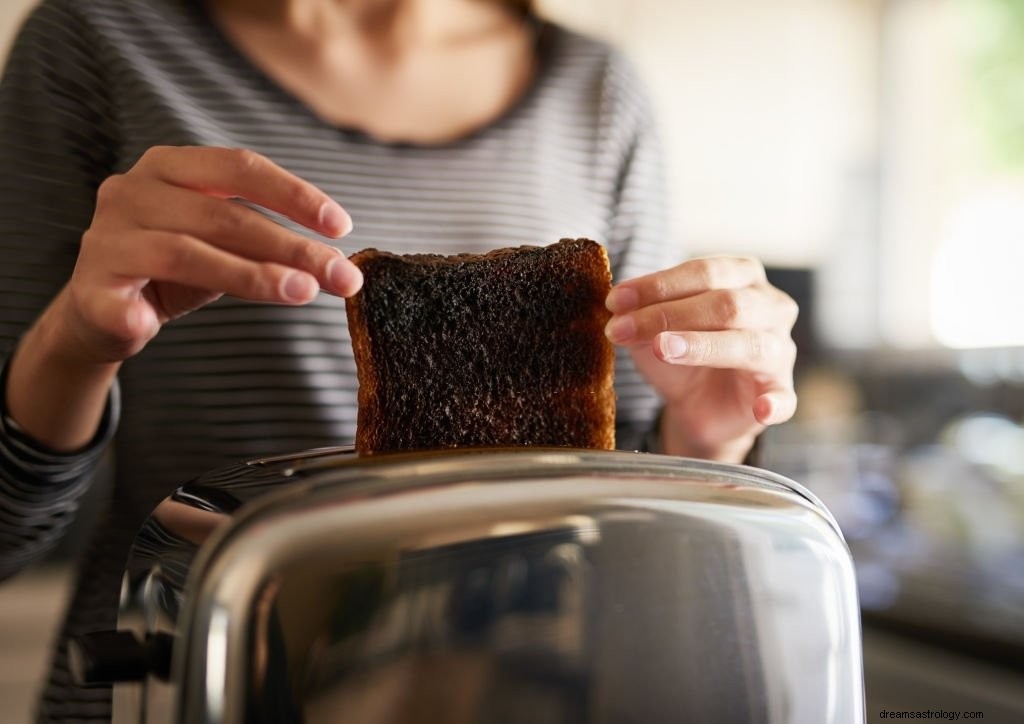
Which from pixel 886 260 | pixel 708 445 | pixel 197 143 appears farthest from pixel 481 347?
pixel 886 260

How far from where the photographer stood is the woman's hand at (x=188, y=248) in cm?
38

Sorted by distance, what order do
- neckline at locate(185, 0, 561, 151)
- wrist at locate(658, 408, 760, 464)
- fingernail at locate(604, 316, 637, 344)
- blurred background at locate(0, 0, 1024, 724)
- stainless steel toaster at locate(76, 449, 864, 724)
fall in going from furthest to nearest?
blurred background at locate(0, 0, 1024, 724) < neckline at locate(185, 0, 561, 151) < wrist at locate(658, 408, 760, 464) < fingernail at locate(604, 316, 637, 344) < stainless steel toaster at locate(76, 449, 864, 724)

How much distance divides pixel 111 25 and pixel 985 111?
1705mm

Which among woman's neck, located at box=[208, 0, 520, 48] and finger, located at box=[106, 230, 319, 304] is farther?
woman's neck, located at box=[208, 0, 520, 48]

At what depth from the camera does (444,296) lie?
429 mm

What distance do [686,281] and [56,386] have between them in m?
0.33

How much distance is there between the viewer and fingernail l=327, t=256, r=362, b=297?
0.38 meters

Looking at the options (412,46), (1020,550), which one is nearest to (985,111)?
(1020,550)

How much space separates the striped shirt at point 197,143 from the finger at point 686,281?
9.4 inches

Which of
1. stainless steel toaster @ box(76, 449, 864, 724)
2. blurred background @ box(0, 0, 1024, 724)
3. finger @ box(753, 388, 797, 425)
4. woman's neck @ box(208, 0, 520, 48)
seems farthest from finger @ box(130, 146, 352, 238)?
blurred background @ box(0, 0, 1024, 724)

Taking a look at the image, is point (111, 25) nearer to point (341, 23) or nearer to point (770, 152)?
point (341, 23)

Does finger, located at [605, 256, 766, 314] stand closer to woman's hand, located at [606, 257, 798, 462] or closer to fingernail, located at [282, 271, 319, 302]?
woman's hand, located at [606, 257, 798, 462]

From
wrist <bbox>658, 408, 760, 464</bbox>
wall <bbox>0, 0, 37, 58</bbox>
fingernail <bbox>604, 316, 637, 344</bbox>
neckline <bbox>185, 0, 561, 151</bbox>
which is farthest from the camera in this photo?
wall <bbox>0, 0, 37, 58</bbox>

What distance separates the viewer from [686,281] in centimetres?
45
